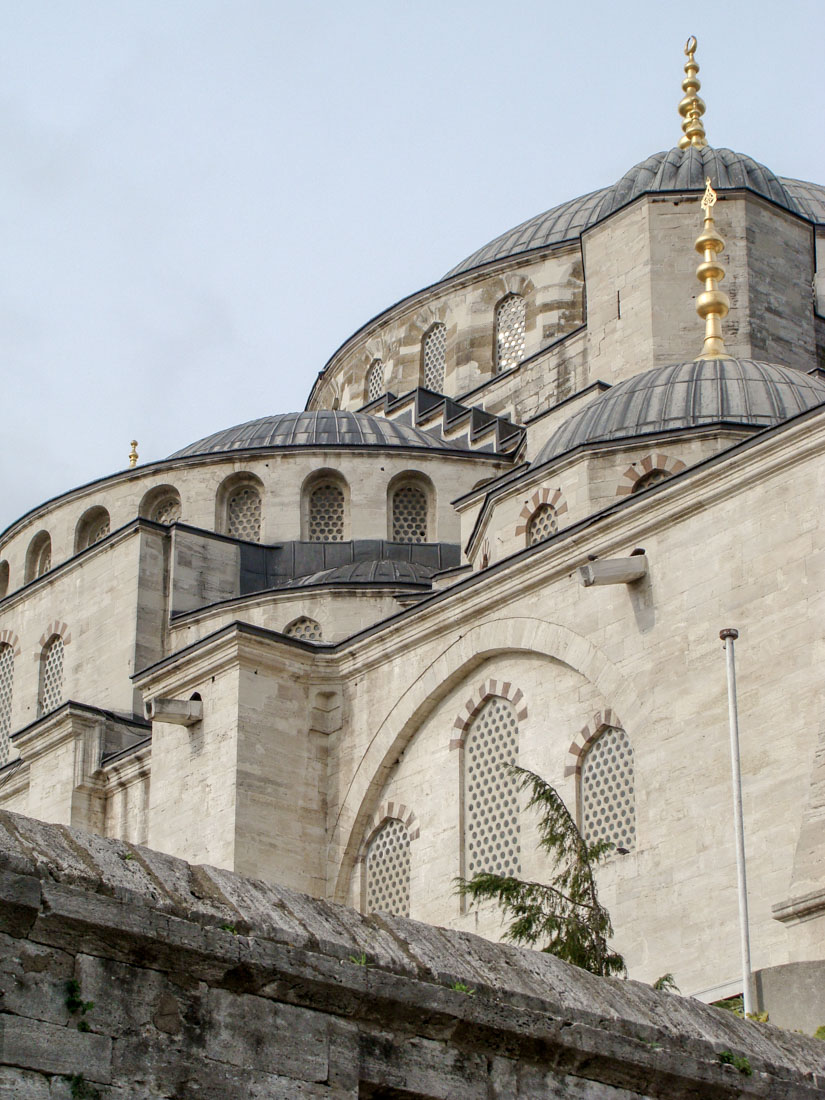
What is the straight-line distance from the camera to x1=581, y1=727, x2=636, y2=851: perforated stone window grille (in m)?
17.6

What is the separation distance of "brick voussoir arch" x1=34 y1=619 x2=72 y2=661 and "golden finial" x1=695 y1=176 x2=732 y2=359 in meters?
9.93

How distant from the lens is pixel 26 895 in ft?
16.7

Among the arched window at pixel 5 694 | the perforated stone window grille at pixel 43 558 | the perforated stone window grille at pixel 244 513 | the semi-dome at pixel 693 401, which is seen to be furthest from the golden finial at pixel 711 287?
the arched window at pixel 5 694

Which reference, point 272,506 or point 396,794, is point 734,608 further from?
point 272,506

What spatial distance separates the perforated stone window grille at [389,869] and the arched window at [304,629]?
4.43 m

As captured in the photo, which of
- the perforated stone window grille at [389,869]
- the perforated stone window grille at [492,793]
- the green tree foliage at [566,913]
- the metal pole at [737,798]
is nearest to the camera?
the green tree foliage at [566,913]

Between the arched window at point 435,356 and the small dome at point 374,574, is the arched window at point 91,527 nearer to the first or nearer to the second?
the small dome at point 374,574

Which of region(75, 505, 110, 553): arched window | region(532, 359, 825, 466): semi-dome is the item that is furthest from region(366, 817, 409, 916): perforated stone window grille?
region(75, 505, 110, 553): arched window

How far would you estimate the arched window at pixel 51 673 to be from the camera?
27.9m

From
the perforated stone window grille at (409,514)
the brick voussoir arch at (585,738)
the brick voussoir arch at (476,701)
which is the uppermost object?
the perforated stone window grille at (409,514)

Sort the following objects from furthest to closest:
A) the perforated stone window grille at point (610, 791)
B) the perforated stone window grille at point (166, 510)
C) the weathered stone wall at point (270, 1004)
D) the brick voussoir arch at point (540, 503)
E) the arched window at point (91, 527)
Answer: the arched window at point (91, 527) → the perforated stone window grille at point (166, 510) → the brick voussoir arch at point (540, 503) → the perforated stone window grille at point (610, 791) → the weathered stone wall at point (270, 1004)

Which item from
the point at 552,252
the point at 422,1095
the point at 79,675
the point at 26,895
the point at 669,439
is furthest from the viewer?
the point at 552,252

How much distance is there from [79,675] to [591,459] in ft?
30.1

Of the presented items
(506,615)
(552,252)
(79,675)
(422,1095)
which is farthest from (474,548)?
(422,1095)
